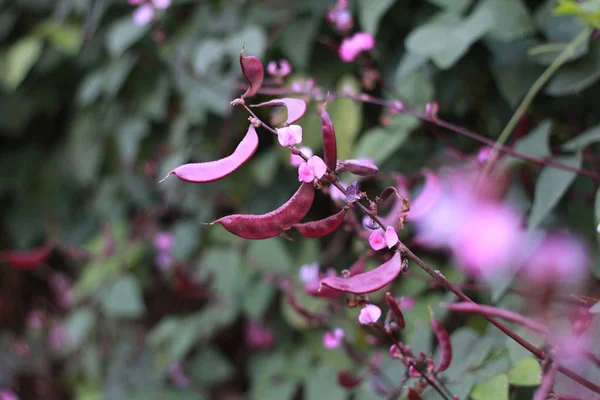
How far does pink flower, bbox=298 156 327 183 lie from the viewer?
0.44m

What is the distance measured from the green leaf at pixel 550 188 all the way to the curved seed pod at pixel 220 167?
1.53 feet

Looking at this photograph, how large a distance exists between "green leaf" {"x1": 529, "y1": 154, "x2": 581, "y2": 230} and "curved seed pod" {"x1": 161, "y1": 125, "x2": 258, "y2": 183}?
1.53 feet

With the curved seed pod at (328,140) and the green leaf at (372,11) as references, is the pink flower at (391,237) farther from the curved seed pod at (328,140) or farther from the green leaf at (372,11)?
the green leaf at (372,11)

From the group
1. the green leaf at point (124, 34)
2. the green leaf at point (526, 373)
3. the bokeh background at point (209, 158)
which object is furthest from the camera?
the green leaf at point (124, 34)

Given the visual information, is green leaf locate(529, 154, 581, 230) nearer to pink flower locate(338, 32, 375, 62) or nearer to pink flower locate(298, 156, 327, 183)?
pink flower locate(338, 32, 375, 62)

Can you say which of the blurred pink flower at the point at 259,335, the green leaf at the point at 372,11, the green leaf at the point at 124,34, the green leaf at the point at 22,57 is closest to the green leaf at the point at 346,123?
the green leaf at the point at 372,11

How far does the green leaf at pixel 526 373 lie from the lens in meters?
0.61

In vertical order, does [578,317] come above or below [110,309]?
above

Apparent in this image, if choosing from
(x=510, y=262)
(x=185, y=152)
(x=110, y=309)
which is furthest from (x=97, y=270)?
(x=510, y=262)

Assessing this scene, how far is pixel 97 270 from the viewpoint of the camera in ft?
5.55

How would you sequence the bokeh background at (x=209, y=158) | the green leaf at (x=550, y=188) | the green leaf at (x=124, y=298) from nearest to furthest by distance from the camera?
the green leaf at (x=550, y=188), the bokeh background at (x=209, y=158), the green leaf at (x=124, y=298)

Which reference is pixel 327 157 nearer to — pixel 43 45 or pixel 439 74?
pixel 439 74

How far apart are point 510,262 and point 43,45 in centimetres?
146

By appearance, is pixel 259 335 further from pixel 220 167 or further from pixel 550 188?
pixel 220 167
